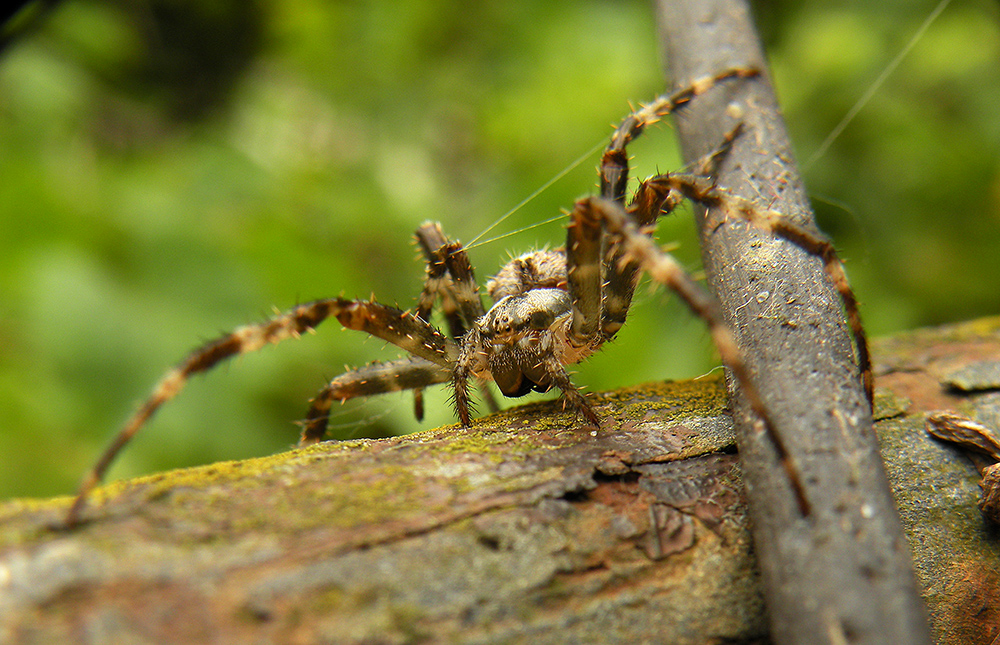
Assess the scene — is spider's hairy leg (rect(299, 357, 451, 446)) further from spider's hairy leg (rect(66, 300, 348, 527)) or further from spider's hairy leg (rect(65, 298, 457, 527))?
spider's hairy leg (rect(66, 300, 348, 527))

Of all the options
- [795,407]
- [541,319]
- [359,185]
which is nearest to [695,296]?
[795,407]

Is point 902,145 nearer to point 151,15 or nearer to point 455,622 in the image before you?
point 455,622

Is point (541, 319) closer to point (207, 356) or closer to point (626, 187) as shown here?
point (626, 187)

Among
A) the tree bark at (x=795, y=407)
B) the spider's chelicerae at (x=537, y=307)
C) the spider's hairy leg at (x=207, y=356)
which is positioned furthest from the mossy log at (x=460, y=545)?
the spider's chelicerae at (x=537, y=307)

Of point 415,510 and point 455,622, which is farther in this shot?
point 415,510

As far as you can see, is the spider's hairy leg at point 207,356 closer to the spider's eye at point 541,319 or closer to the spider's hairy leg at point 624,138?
the spider's eye at point 541,319

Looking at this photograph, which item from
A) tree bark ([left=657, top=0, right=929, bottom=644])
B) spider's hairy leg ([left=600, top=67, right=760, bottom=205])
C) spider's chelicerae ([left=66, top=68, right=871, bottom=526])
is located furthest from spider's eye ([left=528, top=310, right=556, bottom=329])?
tree bark ([left=657, top=0, right=929, bottom=644])

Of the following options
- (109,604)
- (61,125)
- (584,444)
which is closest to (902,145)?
(584,444)

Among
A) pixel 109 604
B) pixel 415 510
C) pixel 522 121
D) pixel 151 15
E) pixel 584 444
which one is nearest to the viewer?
pixel 109 604
